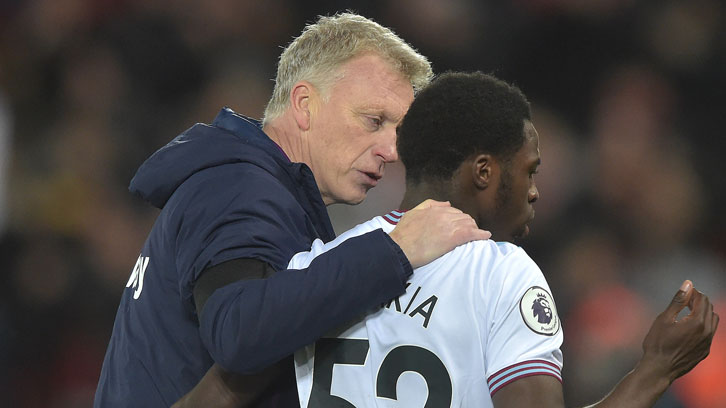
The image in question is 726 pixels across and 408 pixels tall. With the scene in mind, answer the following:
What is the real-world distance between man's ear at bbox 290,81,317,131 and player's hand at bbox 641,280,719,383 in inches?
47.2

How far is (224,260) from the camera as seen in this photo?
6.94 ft

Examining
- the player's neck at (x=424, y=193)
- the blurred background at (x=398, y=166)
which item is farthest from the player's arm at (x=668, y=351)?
the blurred background at (x=398, y=166)

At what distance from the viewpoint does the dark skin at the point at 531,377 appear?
191 cm

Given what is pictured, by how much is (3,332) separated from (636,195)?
3573 millimetres

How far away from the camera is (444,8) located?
6660mm

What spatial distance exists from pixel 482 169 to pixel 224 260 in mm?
565

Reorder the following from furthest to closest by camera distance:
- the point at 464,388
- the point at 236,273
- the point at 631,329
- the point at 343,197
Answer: the point at 631,329, the point at 343,197, the point at 236,273, the point at 464,388

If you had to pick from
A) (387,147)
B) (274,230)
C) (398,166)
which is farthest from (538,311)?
(398,166)

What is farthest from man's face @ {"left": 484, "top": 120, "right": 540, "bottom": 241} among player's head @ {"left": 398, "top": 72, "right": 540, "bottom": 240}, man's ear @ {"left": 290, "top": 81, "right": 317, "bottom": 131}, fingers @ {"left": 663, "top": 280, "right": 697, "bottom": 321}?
man's ear @ {"left": 290, "top": 81, "right": 317, "bottom": 131}

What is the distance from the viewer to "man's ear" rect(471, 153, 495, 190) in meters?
2.12

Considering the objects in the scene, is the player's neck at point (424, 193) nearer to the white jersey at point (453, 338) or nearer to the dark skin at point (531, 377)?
the dark skin at point (531, 377)

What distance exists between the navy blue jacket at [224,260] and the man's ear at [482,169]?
22 cm

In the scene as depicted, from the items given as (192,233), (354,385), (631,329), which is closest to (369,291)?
(354,385)

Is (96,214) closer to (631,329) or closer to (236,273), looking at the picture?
(631,329)
